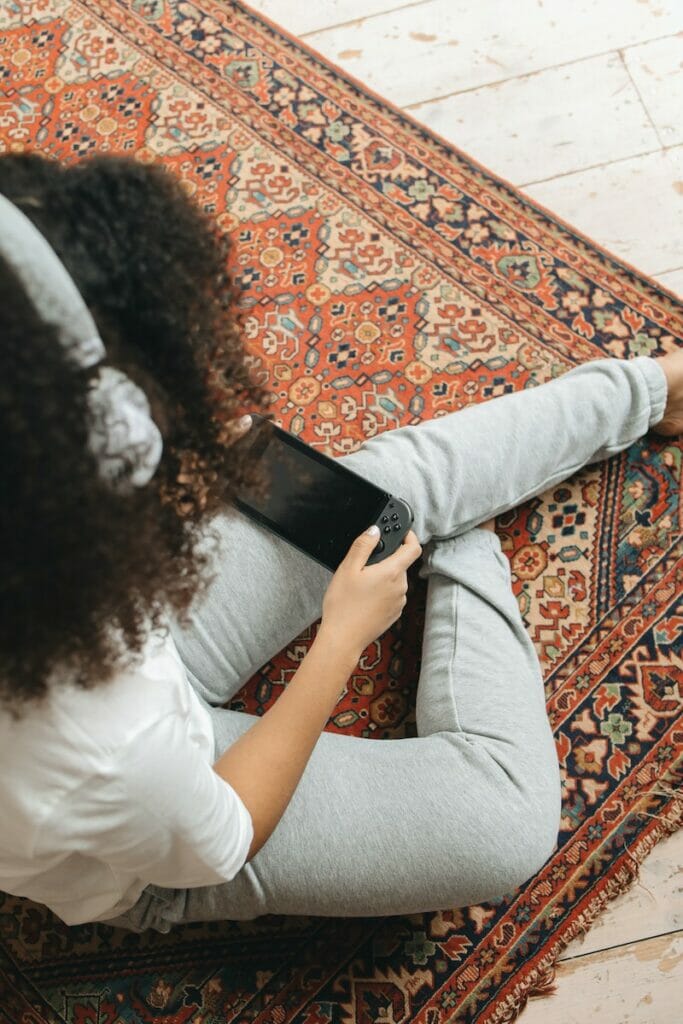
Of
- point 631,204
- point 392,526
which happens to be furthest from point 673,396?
point 392,526

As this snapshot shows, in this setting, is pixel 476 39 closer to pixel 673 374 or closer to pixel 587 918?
pixel 673 374

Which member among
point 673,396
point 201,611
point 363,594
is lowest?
point 201,611

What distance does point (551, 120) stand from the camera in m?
1.19

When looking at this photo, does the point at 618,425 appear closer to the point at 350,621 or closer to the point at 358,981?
the point at 350,621

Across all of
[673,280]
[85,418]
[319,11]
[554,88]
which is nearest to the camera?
[85,418]

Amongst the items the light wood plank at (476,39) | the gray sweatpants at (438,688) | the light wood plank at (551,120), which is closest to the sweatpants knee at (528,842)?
the gray sweatpants at (438,688)

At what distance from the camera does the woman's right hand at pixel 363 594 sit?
722 millimetres

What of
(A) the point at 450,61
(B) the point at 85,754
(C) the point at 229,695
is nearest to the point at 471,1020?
(C) the point at 229,695

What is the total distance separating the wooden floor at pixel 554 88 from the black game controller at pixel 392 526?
1.92 ft

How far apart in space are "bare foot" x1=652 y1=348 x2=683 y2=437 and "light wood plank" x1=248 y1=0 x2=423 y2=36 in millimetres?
744

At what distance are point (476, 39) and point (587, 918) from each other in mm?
1249

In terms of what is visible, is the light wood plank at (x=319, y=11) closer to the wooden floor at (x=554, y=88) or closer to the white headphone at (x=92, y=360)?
the wooden floor at (x=554, y=88)

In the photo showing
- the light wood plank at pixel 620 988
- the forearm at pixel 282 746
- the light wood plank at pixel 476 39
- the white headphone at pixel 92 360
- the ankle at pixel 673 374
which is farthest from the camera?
the light wood plank at pixel 476 39

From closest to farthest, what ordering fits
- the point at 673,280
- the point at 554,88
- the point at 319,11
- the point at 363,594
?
the point at 363,594
the point at 673,280
the point at 554,88
the point at 319,11
